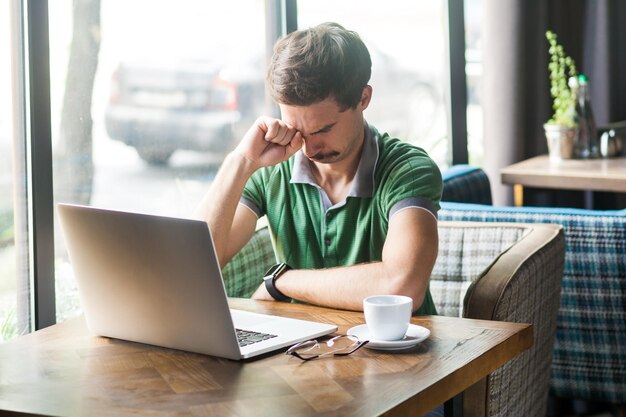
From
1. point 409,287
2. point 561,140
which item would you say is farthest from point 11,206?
point 561,140

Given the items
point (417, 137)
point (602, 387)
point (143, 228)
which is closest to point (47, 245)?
point (143, 228)

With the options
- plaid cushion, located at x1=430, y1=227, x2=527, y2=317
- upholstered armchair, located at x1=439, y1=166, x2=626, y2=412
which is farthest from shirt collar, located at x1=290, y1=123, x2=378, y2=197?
upholstered armchair, located at x1=439, y1=166, x2=626, y2=412

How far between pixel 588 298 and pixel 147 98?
135 centimetres

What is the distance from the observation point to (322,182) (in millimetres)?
2334

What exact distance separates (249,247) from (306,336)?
0.87 m

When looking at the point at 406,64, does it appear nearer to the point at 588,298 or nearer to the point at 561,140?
the point at 561,140

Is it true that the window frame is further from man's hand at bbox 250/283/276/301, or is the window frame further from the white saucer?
the white saucer

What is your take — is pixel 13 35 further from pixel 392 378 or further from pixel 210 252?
pixel 392 378

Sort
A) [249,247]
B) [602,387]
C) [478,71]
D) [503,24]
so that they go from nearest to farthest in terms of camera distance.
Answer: [249,247] < [602,387] < [503,24] < [478,71]

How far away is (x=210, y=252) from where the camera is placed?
5.15 feet

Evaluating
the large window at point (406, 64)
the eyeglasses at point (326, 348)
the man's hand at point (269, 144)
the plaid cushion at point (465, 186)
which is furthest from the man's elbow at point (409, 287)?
the large window at point (406, 64)

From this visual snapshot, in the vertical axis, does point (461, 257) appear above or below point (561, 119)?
below

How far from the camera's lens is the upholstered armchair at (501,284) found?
2.11m

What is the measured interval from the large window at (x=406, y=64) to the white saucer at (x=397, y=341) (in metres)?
1.94
